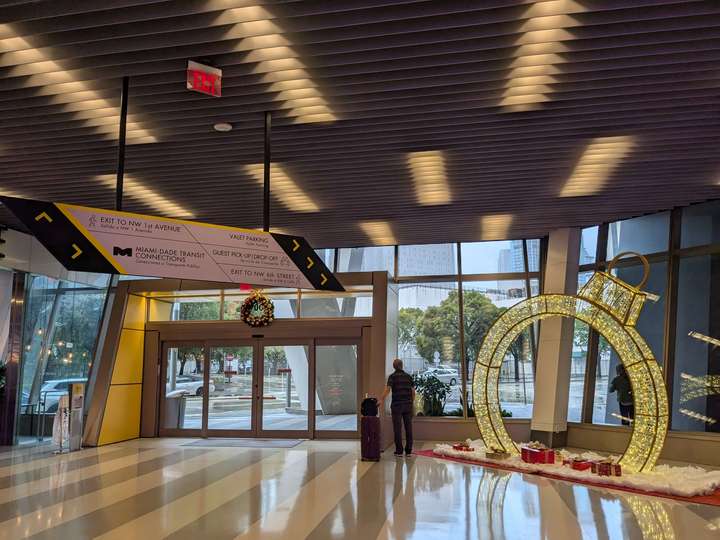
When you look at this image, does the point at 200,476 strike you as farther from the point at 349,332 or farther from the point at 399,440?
the point at 349,332

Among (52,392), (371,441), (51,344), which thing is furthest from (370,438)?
(51,344)

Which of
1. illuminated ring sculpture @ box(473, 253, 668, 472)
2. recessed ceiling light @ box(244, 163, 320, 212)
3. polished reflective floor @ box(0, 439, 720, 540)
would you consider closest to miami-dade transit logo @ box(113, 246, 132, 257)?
polished reflective floor @ box(0, 439, 720, 540)

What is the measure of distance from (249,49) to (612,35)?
105 inches

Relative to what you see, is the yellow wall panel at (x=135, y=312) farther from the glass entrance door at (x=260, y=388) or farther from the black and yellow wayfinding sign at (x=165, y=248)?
the black and yellow wayfinding sign at (x=165, y=248)

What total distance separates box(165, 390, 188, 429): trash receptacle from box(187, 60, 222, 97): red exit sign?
8.74 meters

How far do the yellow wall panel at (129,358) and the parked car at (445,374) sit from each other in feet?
18.3

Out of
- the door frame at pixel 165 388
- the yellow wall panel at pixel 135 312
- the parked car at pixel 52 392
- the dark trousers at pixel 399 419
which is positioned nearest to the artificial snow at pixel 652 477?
the dark trousers at pixel 399 419

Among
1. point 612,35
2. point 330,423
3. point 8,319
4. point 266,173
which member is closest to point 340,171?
point 266,173

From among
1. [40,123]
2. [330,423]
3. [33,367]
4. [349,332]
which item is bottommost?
[330,423]

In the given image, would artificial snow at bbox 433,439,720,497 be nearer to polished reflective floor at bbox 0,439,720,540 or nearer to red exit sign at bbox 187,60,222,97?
polished reflective floor at bbox 0,439,720,540

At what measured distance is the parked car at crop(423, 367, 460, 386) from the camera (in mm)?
12578

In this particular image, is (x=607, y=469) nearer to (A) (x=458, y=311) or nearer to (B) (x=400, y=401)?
(B) (x=400, y=401)

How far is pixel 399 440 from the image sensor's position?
32.8ft

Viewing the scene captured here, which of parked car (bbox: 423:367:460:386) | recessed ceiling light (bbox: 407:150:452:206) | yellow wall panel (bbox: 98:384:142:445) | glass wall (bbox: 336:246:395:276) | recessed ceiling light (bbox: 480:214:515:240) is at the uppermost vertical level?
recessed ceiling light (bbox: 407:150:452:206)
